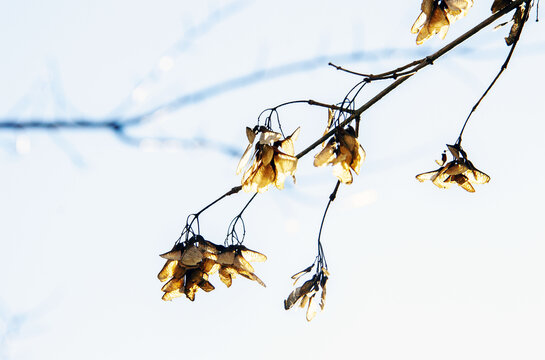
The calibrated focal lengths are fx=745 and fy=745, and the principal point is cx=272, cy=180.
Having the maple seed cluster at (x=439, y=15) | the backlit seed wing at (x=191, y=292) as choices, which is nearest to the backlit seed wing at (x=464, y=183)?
the maple seed cluster at (x=439, y=15)

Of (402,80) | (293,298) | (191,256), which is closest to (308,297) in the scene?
(293,298)

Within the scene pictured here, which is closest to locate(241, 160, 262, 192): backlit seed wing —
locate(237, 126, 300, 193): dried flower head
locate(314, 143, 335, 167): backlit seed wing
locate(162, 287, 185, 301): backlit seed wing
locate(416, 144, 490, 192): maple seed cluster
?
locate(237, 126, 300, 193): dried flower head

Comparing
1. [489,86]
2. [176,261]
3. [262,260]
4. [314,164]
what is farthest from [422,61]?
[176,261]

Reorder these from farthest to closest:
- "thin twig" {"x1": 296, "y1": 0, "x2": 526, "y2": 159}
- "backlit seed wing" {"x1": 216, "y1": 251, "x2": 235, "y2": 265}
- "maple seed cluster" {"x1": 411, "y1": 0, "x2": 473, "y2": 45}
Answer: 1. "backlit seed wing" {"x1": 216, "y1": 251, "x2": 235, "y2": 265}
2. "maple seed cluster" {"x1": 411, "y1": 0, "x2": 473, "y2": 45}
3. "thin twig" {"x1": 296, "y1": 0, "x2": 526, "y2": 159}

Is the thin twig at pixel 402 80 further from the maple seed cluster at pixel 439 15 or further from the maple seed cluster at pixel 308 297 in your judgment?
the maple seed cluster at pixel 308 297

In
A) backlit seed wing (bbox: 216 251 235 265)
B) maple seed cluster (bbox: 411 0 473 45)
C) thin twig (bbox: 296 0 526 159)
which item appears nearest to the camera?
thin twig (bbox: 296 0 526 159)

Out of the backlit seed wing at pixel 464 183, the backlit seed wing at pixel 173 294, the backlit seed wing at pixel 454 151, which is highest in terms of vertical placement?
the backlit seed wing at pixel 454 151

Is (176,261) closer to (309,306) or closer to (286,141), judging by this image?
(309,306)

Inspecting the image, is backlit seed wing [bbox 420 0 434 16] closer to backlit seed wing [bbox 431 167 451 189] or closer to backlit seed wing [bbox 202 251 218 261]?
backlit seed wing [bbox 431 167 451 189]
